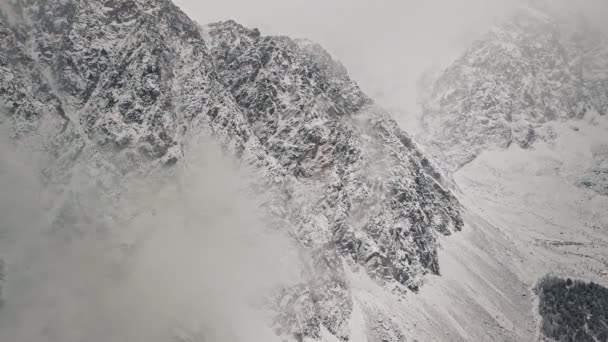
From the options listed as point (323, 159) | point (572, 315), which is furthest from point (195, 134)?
point (572, 315)

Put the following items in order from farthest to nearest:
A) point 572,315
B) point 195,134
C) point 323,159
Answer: point 572,315 < point 323,159 < point 195,134

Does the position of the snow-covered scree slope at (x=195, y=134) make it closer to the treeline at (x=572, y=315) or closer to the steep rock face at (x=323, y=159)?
the steep rock face at (x=323, y=159)

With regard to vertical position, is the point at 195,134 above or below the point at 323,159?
above

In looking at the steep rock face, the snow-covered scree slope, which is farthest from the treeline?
the steep rock face

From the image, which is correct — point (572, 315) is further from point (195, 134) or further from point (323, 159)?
point (195, 134)

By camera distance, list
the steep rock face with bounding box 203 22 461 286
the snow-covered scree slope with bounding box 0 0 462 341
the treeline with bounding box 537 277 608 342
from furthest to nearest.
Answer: the treeline with bounding box 537 277 608 342, the steep rock face with bounding box 203 22 461 286, the snow-covered scree slope with bounding box 0 0 462 341

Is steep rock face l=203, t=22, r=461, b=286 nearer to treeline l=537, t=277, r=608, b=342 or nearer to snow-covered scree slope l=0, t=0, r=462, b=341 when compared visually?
snow-covered scree slope l=0, t=0, r=462, b=341

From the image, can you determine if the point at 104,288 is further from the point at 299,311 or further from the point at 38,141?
the point at 299,311

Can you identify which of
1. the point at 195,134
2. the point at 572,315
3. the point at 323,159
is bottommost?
the point at 572,315
